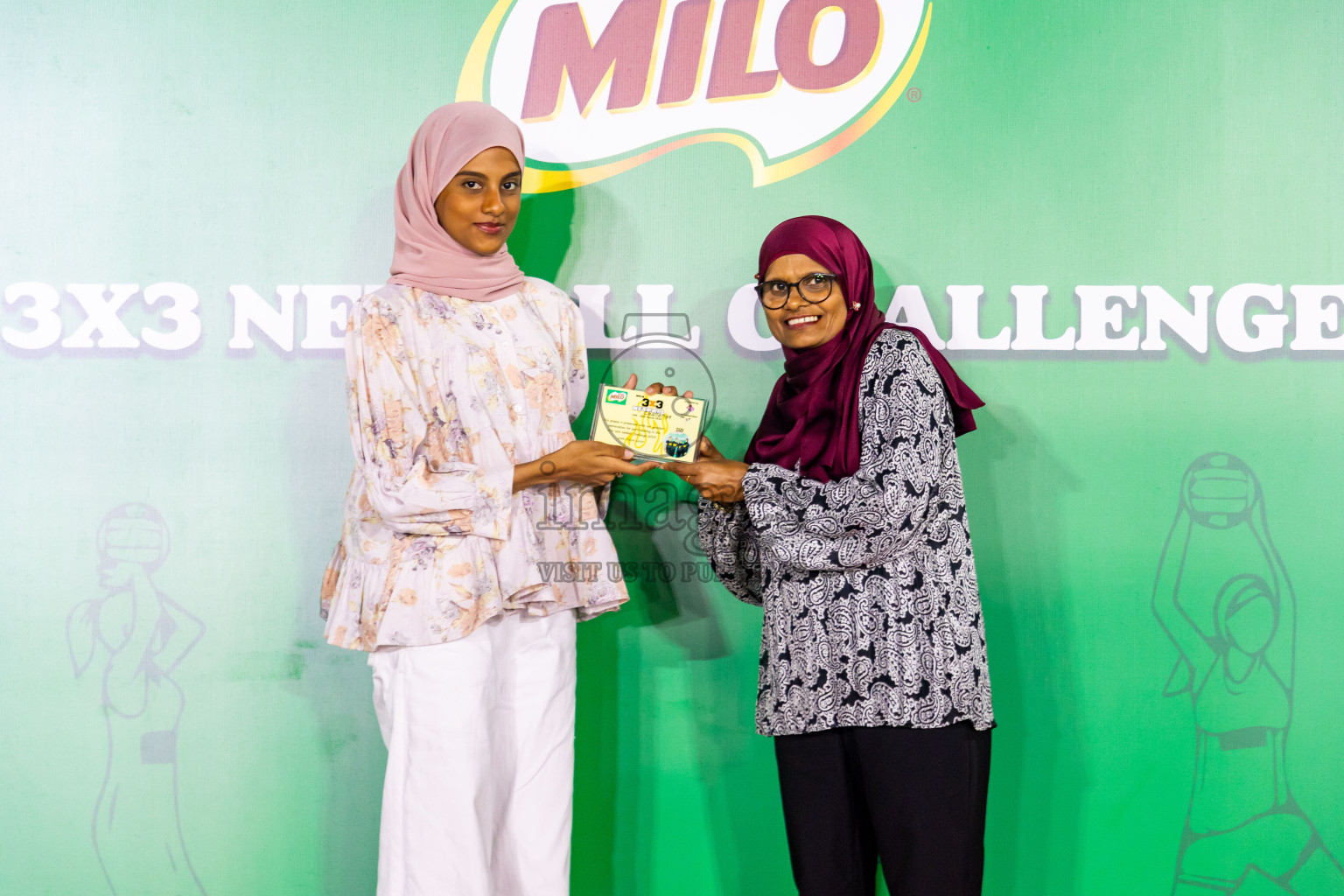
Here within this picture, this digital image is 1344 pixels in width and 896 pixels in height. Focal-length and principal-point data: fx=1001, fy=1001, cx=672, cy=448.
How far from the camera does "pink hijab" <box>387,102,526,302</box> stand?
1851mm

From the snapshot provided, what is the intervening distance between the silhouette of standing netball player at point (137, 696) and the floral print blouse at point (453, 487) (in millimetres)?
640

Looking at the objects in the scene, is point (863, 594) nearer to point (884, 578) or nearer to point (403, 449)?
point (884, 578)

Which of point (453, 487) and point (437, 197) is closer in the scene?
point (453, 487)

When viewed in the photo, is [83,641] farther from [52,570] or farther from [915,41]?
[915,41]

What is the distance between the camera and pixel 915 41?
7.25ft

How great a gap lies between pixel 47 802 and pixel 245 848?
0.47 meters

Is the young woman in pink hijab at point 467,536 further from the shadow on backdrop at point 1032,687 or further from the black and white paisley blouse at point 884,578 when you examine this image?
the shadow on backdrop at point 1032,687

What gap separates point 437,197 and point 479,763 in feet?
3.40

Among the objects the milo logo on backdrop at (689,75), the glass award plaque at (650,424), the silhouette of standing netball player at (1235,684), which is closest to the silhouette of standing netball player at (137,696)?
the glass award plaque at (650,424)

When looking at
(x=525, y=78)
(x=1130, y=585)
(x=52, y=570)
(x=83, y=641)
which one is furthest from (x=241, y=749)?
(x=1130, y=585)

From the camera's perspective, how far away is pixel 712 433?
227 centimetres

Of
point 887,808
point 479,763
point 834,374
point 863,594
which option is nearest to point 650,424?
point 834,374

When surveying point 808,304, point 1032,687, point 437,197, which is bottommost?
point 1032,687

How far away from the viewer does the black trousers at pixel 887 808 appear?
165cm
